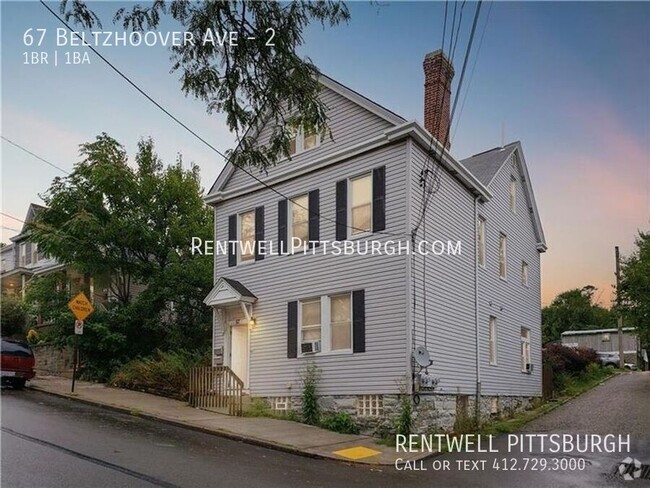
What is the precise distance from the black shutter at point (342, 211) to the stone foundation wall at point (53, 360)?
46.3ft

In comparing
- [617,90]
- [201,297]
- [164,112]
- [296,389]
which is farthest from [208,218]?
[617,90]

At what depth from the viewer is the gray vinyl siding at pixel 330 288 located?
14602mm

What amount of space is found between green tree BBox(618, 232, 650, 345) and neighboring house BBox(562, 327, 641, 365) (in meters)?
14.2

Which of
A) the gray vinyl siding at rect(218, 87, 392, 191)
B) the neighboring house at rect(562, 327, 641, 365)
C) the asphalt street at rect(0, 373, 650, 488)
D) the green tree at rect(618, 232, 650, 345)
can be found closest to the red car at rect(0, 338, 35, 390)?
the asphalt street at rect(0, 373, 650, 488)

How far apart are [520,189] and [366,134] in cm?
955

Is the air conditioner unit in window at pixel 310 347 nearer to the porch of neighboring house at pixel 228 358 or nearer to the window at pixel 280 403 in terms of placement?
the window at pixel 280 403

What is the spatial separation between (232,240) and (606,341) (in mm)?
Answer: 35481

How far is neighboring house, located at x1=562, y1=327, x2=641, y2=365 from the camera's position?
43.2 metres

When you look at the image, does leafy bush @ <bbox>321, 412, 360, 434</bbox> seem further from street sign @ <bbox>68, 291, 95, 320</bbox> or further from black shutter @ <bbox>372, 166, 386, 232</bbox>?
street sign @ <bbox>68, 291, 95, 320</bbox>

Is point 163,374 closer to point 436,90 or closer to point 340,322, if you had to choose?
point 340,322

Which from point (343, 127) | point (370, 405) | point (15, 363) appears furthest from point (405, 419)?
point (15, 363)

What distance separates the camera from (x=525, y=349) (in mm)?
22766

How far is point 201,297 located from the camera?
24.2 m

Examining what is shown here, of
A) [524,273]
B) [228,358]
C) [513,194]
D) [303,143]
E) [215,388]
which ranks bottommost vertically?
[215,388]
